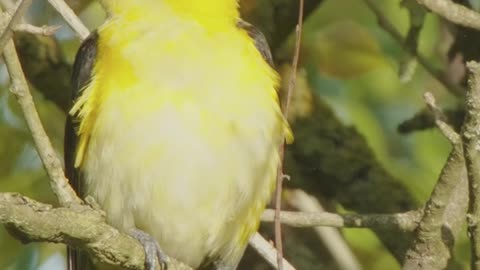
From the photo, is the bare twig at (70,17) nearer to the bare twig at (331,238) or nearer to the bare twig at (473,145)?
the bare twig at (331,238)

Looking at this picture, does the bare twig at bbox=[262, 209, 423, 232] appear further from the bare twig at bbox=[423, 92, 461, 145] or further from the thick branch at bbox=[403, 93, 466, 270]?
the bare twig at bbox=[423, 92, 461, 145]

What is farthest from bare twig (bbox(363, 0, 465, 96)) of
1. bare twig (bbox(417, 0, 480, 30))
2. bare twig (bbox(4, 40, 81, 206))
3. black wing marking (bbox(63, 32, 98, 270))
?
bare twig (bbox(4, 40, 81, 206))

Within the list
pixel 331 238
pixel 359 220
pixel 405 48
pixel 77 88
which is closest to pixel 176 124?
pixel 77 88

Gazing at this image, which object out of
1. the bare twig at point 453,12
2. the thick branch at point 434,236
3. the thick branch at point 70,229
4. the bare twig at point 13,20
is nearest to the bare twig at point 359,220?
the thick branch at point 434,236

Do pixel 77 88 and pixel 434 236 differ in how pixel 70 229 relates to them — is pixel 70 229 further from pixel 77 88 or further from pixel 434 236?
pixel 434 236

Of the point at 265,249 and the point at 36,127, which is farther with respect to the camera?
the point at 265,249

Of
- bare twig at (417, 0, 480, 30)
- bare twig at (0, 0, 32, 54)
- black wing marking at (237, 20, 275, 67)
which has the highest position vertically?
bare twig at (0, 0, 32, 54)
